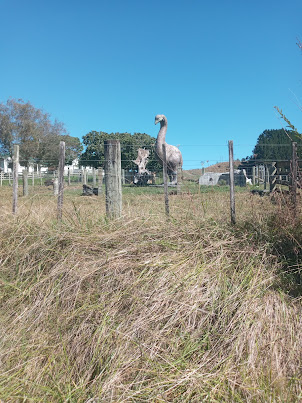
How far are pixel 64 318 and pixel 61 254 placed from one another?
82 cm

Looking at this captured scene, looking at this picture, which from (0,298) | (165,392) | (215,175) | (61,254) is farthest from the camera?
(215,175)

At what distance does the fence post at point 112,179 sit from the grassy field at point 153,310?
390 mm

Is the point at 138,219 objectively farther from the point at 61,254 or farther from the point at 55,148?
the point at 55,148

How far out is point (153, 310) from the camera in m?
2.60

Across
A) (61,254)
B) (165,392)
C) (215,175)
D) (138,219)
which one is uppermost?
(215,175)

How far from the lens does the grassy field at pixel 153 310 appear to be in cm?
211

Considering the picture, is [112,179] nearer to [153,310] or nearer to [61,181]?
[61,181]

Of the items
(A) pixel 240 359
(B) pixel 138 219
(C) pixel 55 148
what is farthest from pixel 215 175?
(A) pixel 240 359

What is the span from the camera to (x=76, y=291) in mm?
2920

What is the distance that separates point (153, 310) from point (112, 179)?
92.3 inches

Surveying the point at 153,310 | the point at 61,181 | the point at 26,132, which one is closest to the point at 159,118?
the point at 61,181

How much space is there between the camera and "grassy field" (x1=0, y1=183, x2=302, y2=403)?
2.11 metres

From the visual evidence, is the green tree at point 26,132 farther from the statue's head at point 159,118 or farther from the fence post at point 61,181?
the fence post at point 61,181

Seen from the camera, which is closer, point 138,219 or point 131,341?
point 131,341
